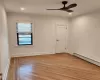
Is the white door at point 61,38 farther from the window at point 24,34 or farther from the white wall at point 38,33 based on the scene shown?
the window at point 24,34

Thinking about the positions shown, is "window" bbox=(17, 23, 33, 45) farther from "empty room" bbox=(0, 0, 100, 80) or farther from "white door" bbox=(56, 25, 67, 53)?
"white door" bbox=(56, 25, 67, 53)

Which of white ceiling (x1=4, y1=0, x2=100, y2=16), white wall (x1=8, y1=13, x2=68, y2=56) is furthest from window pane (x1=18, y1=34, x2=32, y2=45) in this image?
white ceiling (x1=4, y1=0, x2=100, y2=16)

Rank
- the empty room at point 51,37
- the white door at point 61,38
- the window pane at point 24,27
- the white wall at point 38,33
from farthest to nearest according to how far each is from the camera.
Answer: the white door at point 61,38
the window pane at point 24,27
the white wall at point 38,33
the empty room at point 51,37

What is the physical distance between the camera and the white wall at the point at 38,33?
5.63 meters

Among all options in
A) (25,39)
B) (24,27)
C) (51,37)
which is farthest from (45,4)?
(51,37)

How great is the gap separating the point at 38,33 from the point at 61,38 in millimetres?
1543

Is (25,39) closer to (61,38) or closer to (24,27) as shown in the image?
(24,27)

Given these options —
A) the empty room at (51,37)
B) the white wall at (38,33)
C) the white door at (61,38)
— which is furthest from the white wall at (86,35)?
the white wall at (38,33)

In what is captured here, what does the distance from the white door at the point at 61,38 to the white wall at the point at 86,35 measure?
0.39 metres

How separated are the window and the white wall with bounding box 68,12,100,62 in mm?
2577

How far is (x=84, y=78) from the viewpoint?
326 centimetres

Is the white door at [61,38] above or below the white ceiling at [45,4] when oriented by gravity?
below

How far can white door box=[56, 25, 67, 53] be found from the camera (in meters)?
6.67

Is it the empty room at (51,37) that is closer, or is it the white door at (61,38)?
the empty room at (51,37)
